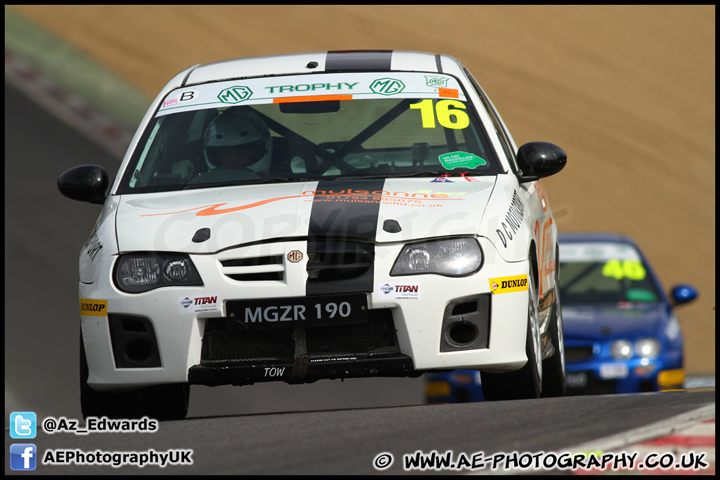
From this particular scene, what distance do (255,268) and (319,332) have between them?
39 cm

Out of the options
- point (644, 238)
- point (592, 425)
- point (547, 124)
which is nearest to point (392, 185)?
point (592, 425)

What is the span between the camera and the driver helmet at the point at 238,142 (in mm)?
6402

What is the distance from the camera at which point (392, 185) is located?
19.2ft

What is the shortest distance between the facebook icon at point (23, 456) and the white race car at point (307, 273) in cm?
84

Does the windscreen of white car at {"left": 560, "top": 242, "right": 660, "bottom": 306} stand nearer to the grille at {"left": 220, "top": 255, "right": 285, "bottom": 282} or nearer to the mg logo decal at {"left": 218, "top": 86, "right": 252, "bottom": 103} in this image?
the mg logo decal at {"left": 218, "top": 86, "right": 252, "bottom": 103}

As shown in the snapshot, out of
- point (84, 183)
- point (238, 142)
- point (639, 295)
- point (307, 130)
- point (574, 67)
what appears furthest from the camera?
point (574, 67)

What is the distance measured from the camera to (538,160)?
20.8 ft

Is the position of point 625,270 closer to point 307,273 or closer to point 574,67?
point 307,273

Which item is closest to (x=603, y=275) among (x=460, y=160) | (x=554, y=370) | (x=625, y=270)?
(x=625, y=270)

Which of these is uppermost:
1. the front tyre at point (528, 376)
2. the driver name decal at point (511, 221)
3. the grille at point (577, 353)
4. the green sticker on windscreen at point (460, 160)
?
the green sticker on windscreen at point (460, 160)

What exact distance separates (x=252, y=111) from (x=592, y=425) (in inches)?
111

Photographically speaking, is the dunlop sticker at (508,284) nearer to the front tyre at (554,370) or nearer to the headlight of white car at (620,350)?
the front tyre at (554,370)

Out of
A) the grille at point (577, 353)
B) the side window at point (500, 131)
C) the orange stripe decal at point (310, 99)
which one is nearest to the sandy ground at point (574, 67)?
the grille at point (577, 353)

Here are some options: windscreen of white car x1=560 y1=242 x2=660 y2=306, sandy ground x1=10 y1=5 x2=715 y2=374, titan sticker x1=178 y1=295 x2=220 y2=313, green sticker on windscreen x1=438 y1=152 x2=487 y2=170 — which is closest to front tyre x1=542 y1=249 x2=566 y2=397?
green sticker on windscreen x1=438 y1=152 x2=487 y2=170
